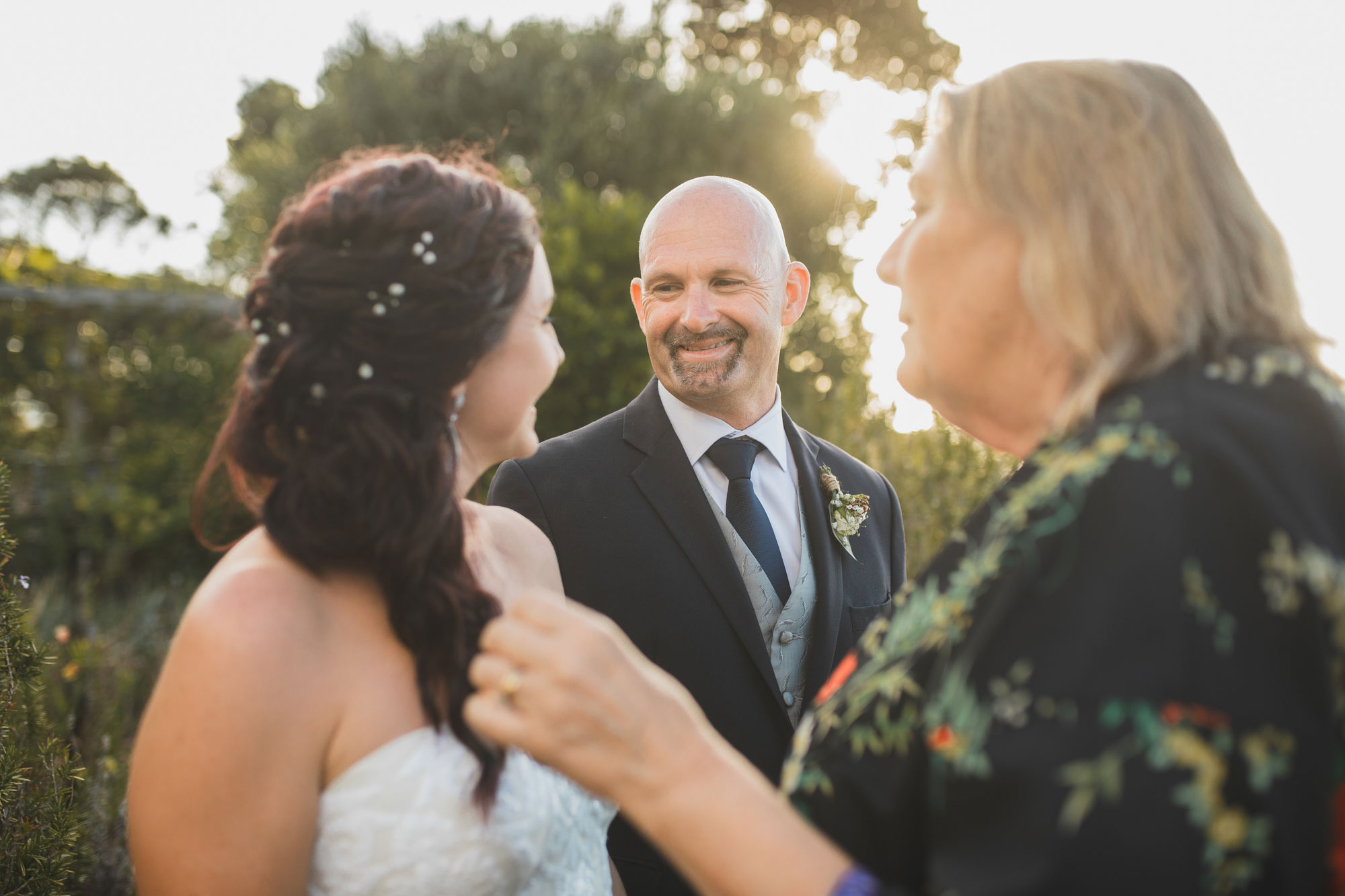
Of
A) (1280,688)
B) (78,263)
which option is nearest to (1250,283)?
(1280,688)

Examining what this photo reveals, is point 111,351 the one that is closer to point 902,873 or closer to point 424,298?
point 424,298

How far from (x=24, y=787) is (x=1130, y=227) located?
3046mm

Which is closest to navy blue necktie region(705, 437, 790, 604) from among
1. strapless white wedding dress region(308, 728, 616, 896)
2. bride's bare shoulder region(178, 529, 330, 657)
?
strapless white wedding dress region(308, 728, 616, 896)

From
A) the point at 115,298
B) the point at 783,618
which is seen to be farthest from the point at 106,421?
the point at 783,618

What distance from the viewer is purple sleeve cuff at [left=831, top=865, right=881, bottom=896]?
1167 millimetres

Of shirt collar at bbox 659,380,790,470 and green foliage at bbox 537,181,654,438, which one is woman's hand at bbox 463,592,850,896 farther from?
green foliage at bbox 537,181,654,438

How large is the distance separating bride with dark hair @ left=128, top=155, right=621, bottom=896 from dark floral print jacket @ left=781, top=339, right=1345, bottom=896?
83 cm

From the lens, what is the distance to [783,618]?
9.69 feet

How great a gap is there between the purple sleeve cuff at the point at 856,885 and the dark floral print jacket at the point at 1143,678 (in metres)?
0.03

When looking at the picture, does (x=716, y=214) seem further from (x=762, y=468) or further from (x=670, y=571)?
(x=670, y=571)

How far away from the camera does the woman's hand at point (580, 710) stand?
1.23m

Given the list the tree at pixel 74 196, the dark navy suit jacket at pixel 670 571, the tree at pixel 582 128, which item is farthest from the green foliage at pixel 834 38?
the tree at pixel 74 196

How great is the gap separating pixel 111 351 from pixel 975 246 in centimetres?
1413

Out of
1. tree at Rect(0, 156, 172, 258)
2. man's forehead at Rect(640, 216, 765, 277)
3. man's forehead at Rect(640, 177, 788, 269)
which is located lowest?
man's forehead at Rect(640, 216, 765, 277)
